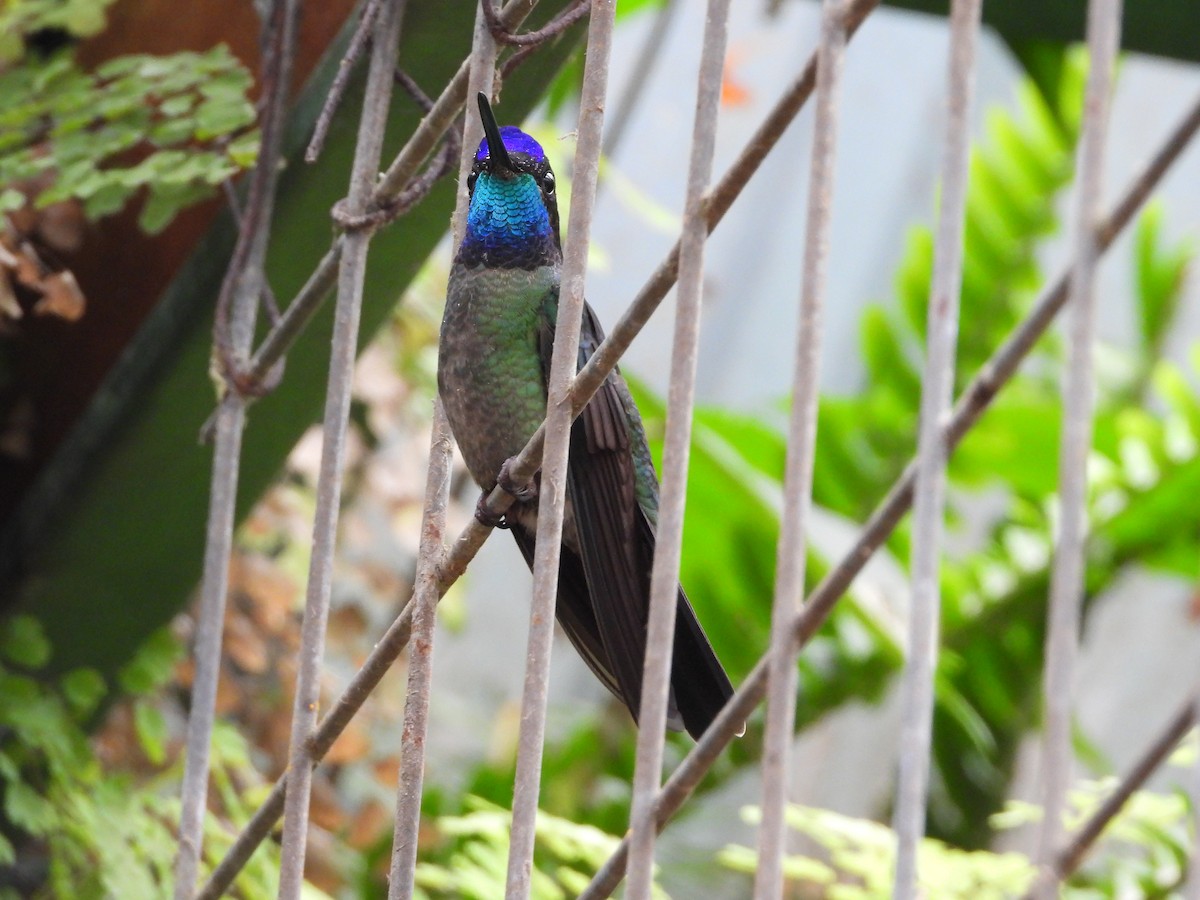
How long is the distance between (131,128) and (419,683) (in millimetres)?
1177

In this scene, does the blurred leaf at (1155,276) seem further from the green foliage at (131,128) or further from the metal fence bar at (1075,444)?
the metal fence bar at (1075,444)

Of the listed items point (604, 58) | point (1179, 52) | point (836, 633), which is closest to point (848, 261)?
point (836, 633)

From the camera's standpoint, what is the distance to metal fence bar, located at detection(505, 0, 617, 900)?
1.19 meters

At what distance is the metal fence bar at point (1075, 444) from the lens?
34.6 inches

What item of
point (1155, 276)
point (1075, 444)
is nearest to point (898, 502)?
point (1075, 444)

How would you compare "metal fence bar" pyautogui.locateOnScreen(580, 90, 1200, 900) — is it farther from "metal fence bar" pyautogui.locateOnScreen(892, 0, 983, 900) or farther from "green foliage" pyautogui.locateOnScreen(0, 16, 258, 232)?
"green foliage" pyautogui.locateOnScreen(0, 16, 258, 232)

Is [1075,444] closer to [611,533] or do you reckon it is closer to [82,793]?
[611,533]

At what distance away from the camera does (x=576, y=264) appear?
1.25 m

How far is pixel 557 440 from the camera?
4.09ft

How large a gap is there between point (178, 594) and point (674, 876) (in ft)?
8.50

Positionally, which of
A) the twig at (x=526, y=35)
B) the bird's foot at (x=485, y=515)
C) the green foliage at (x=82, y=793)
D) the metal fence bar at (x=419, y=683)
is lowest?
the green foliage at (x=82, y=793)

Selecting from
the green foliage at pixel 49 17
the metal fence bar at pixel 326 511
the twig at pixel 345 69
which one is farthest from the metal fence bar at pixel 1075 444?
the green foliage at pixel 49 17

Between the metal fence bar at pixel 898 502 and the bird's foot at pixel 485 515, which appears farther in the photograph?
the bird's foot at pixel 485 515

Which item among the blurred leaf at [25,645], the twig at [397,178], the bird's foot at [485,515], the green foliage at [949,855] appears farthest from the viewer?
the blurred leaf at [25,645]
